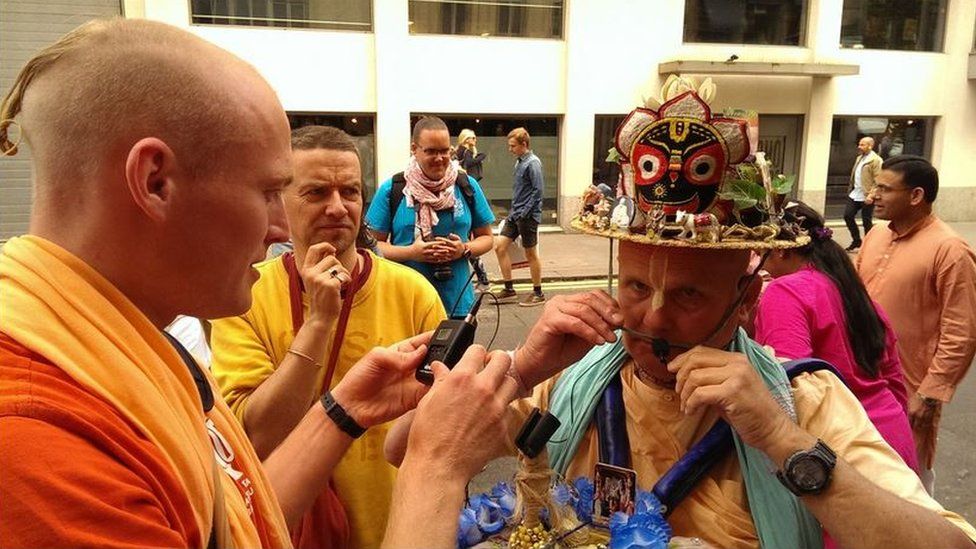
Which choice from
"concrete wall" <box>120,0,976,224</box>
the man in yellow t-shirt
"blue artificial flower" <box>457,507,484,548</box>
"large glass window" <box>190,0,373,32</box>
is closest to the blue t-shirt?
the man in yellow t-shirt

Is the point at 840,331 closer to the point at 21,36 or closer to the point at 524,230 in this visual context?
the point at 524,230

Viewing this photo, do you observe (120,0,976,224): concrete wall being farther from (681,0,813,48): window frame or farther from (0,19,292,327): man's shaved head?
(0,19,292,327): man's shaved head

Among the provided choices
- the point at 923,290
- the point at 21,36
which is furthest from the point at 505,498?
the point at 21,36

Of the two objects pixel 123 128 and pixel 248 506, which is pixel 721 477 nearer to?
pixel 248 506

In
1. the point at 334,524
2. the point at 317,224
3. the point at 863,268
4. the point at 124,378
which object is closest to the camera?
the point at 124,378

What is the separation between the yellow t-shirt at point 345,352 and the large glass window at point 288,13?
38.3ft

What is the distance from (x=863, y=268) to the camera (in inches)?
154

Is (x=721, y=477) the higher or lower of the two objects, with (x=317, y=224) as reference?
lower

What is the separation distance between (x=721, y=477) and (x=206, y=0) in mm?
13186

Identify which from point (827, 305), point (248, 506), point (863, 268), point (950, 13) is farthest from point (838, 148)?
point (248, 506)

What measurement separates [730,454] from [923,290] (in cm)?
243

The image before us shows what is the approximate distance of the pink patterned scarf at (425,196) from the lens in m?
4.64

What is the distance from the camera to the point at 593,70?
1397cm

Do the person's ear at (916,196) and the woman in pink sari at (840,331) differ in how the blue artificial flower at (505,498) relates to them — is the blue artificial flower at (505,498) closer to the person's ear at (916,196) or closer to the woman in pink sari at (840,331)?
the woman in pink sari at (840,331)
